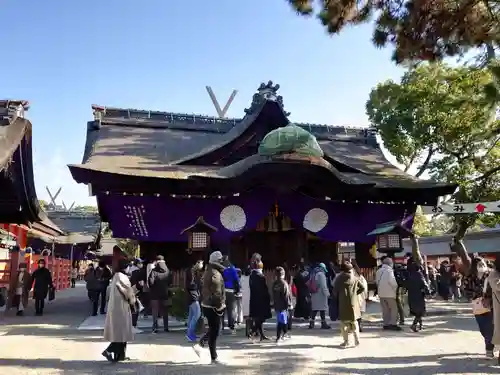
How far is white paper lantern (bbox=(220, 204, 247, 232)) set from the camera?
45.3 ft

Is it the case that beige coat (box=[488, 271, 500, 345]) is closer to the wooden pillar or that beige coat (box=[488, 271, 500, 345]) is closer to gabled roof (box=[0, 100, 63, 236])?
gabled roof (box=[0, 100, 63, 236])

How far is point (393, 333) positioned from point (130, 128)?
42.1 feet

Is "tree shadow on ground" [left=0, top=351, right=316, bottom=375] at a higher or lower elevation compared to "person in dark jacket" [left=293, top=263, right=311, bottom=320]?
lower

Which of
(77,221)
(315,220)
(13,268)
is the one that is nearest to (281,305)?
(315,220)

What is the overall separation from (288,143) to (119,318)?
317 inches

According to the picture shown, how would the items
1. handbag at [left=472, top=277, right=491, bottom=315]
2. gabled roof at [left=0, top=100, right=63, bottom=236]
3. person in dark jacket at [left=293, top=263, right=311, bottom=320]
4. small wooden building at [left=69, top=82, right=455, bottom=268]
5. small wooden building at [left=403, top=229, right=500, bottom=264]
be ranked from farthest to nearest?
small wooden building at [left=403, top=229, right=500, bottom=264] → small wooden building at [left=69, top=82, right=455, bottom=268] → person in dark jacket at [left=293, top=263, right=311, bottom=320] → gabled roof at [left=0, top=100, right=63, bottom=236] → handbag at [left=472, top=277, right=491, bottom=315]

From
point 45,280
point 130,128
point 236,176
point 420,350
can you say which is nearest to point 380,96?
point 236,176

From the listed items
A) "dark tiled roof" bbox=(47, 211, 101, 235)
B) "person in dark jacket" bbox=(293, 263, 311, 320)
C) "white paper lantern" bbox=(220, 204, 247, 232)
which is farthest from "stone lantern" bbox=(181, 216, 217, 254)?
"dark tiled roof" bbox=(47, 211, 101, 235)

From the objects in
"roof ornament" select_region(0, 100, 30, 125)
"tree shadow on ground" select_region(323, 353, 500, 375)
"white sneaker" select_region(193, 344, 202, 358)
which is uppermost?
"roof ornament" select_region(0, 100, 30, 125)

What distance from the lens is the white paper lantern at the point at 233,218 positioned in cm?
1380

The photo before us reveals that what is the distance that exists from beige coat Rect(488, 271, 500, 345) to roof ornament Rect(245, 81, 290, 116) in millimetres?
10482

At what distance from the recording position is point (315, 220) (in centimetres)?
1430

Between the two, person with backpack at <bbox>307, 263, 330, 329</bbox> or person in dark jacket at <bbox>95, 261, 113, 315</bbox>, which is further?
person in dark jacket at <bbox>95, 261, 113, 315</bbox>

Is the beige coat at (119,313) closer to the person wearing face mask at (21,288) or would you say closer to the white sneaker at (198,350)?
the white sneaker at (198,350)
